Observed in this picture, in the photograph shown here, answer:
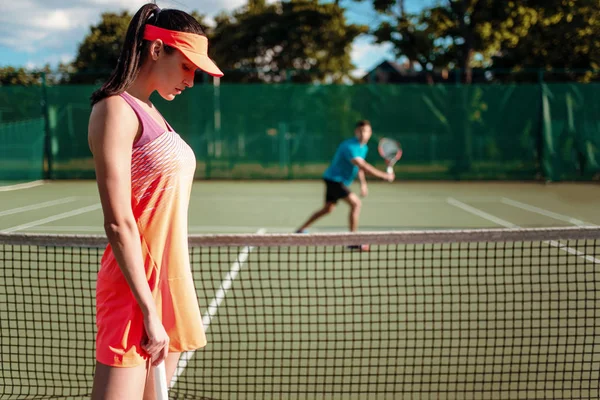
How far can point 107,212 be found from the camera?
1.33m

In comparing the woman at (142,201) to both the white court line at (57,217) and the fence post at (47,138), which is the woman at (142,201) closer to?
the white court line at (57,217)

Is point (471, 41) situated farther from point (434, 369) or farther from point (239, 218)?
point (434, 369)

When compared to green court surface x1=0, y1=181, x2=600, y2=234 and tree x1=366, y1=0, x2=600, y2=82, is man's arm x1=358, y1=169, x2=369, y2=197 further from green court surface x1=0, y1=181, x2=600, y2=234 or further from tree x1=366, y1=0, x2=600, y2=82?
tree x1=366, y1=0, x2=600, y2=82

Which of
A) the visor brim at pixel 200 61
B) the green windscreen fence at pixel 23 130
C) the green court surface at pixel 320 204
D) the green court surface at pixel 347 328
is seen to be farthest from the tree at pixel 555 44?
the visor brim at pixel 200 61

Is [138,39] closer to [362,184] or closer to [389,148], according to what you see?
[362,184]

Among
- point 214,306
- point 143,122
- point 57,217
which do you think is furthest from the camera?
point 57,217

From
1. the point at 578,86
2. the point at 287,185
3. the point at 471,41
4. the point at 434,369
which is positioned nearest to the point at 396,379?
the point at 434,369

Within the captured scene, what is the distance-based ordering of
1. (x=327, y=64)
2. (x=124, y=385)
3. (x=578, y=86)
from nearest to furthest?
(x=124, y=385), (x=578, y=86), (x=327, y=64)

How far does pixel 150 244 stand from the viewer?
145 cm

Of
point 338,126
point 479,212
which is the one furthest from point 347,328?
point 338,126

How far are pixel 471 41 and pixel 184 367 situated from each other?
16130 mm

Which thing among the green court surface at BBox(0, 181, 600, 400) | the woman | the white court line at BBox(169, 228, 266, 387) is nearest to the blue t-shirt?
the green court surface at BBox(0, 181, 600, 400)

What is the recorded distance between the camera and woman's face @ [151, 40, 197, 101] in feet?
4.69

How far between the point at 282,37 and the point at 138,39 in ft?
93.4
